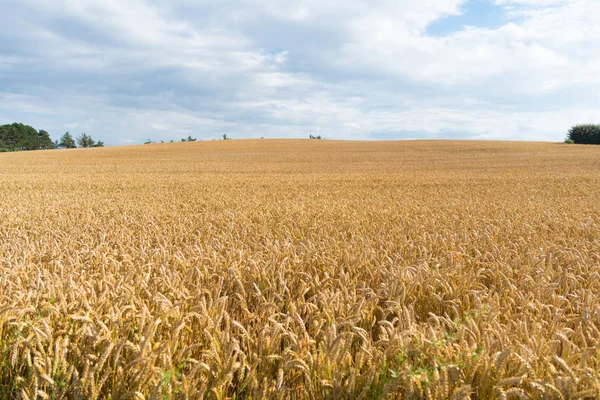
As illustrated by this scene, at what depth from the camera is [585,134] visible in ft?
223

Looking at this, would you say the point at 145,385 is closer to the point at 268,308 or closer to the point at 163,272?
the point at 268,308

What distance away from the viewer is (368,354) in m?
2.07

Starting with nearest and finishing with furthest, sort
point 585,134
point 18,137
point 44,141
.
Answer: point 585,134 < point 18,137 < point 44,141

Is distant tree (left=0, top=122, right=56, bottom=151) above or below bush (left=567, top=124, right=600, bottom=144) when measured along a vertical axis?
above

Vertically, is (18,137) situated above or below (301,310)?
above

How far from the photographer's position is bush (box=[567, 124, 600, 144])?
6694 centimetres

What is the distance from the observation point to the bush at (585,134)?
2635 inches

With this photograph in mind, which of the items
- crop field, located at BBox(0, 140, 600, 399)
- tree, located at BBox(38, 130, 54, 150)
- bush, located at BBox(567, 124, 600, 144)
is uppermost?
tree, located at BBox(38, 130, 54, 150)

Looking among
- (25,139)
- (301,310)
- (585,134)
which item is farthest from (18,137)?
(585,134)

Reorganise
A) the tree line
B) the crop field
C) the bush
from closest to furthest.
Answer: the crop field, the bush, the tree line

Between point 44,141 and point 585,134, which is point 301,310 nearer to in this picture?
point 585,134

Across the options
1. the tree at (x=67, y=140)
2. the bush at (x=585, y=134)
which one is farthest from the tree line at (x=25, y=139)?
the bush at (x=585, y=134)

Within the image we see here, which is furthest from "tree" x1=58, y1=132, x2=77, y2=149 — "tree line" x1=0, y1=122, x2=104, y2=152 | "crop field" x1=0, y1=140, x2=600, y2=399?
"crop field" x1=0, y1=140, x2=600, y2=399

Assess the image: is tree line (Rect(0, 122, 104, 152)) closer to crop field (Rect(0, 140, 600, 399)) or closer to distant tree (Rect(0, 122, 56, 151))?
distant tree (Rect(0, 122, 56, 151))
